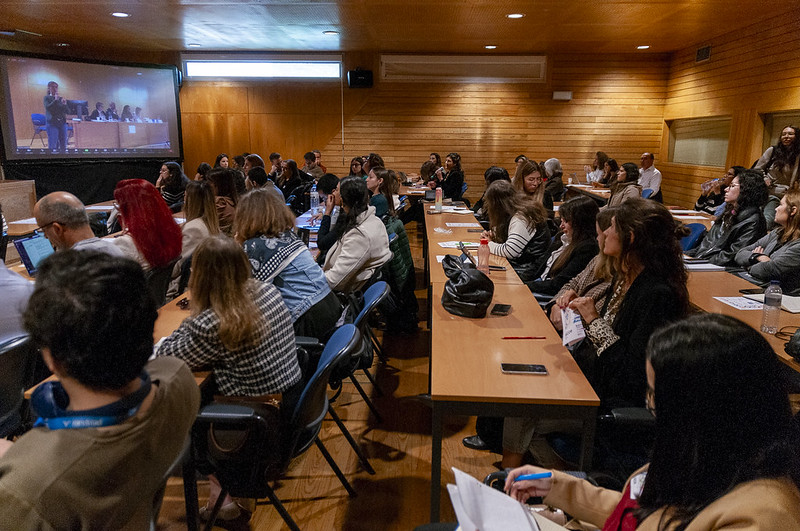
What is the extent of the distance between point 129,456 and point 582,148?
38.4ft

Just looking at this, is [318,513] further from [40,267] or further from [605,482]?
[40,267]

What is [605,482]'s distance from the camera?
186cm

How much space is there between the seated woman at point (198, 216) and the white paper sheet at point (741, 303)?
317 centimetres

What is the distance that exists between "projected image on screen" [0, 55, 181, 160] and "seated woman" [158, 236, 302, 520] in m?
9.20

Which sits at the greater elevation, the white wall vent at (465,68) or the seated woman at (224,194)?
the white wall vent at (465,68)

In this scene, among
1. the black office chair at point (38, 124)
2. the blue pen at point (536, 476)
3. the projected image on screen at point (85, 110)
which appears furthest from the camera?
the black office chair at point (38, 124)

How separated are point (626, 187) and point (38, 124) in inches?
373

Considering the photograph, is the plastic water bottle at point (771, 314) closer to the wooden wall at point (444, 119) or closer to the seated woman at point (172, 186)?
the seated woman at point (172, 186)

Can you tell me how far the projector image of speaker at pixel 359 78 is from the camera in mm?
11109

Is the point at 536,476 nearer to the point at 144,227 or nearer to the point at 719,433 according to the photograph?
the point at 719,433

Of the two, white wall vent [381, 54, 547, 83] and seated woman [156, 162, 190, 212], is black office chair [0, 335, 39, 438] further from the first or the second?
white wall vent [381, 54, 547, 83]

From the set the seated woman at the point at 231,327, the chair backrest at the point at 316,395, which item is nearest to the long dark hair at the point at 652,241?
the chair backrest at the point at 316,395

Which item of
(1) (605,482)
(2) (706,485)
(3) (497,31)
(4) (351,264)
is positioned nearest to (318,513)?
(1) (605,482)

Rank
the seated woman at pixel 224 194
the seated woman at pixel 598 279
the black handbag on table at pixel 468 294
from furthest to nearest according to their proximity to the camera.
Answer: the seated woman at pixel 224 194 → the black handbag on table at pixel 468 294 → the seated woman at pixel 598 279
